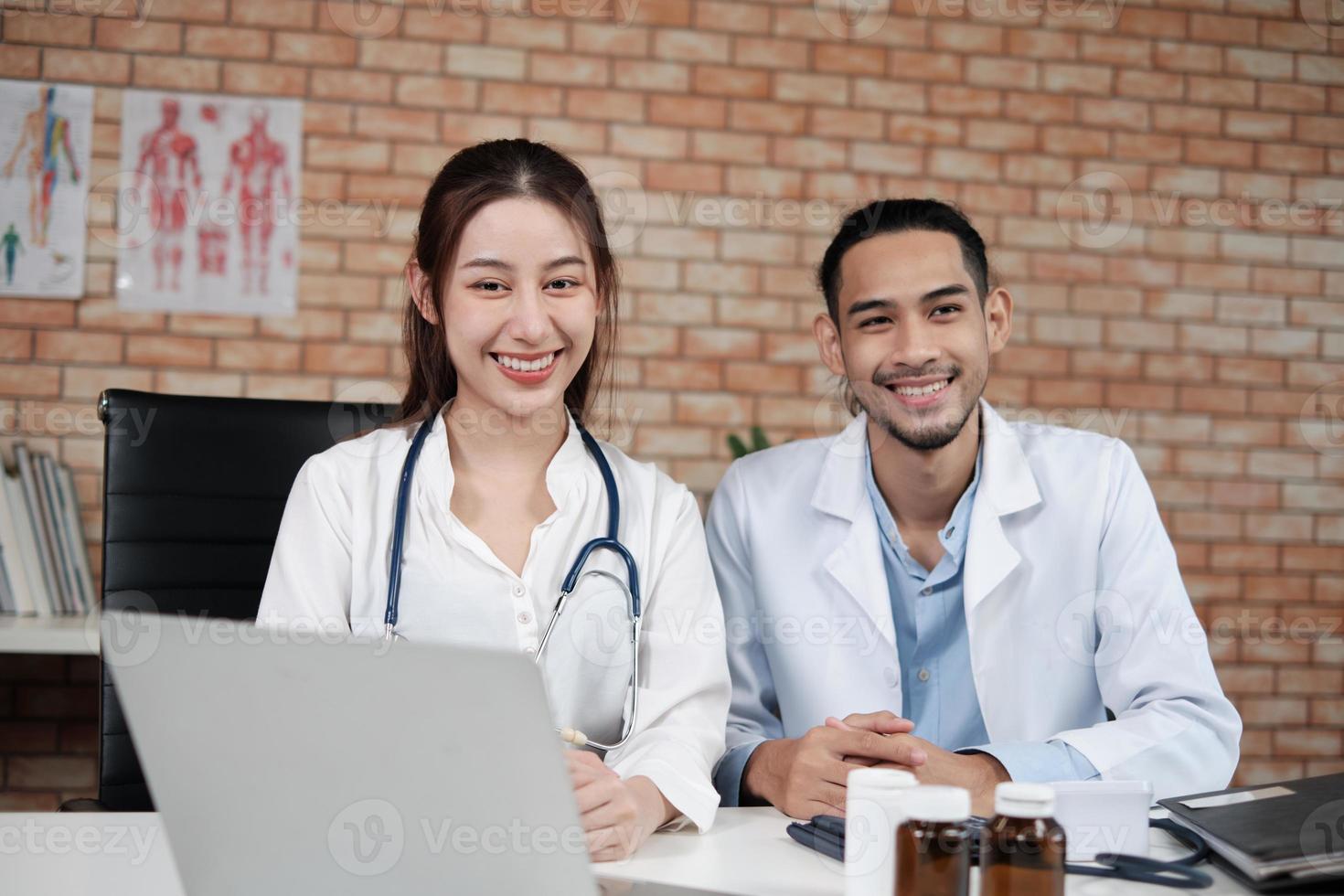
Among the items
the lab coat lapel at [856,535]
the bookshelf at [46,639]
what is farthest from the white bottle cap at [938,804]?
the bookshelf at [46,639]

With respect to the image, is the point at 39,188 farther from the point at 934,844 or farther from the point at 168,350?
the point at 934,844

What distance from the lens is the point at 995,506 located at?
1.93 metres

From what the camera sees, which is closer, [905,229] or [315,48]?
[905,229]

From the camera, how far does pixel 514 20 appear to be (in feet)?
10.2

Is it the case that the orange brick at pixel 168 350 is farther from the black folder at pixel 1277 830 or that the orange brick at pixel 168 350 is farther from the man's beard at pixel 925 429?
the black folder at pixel 1277 830

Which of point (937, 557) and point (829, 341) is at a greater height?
point (829, 341)

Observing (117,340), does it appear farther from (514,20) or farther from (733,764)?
(733,764)

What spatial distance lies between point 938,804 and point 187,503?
1.25 meters

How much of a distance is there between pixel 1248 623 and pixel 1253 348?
30.5 inches

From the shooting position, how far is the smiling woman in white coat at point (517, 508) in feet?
5.05

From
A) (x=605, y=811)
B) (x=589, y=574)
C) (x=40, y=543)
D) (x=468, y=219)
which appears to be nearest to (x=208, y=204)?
(x=40, y=543)

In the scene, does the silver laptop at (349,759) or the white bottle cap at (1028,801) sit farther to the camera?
the white bottle cap at (1028,801)

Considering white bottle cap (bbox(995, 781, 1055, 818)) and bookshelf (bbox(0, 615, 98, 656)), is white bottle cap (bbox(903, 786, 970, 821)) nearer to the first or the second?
white bottle cap (bbox(995, 781, 1055, 818))

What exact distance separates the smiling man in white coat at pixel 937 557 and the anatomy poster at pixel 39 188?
74.3 inches
